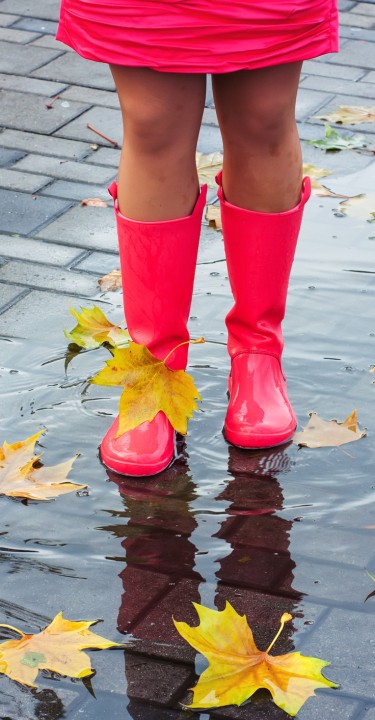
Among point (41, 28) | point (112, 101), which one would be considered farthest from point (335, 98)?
point (41, 28)

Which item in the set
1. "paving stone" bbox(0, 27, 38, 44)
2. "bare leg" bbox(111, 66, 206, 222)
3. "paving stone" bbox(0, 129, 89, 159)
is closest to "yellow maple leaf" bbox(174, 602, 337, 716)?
"bare leg" bbox(111, 66, 206, 222)

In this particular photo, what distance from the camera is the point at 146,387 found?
7.09ft

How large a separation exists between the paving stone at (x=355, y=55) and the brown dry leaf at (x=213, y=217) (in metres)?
1.45

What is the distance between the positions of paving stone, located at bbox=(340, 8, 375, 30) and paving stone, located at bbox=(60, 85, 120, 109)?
126 centimetres

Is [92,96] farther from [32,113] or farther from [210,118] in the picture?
[210,118]

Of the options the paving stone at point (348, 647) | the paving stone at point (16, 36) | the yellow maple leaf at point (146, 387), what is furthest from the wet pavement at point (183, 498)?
the paving stone at point (16, 36)

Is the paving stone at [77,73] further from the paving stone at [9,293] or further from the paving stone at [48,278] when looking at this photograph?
the paving stone at [9,293]

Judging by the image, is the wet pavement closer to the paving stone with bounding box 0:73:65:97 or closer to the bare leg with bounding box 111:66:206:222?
the bare leg with bounding box 111:66:206:222

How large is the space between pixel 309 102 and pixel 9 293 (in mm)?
1723

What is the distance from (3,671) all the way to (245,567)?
471 mm

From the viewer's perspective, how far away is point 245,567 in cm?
195

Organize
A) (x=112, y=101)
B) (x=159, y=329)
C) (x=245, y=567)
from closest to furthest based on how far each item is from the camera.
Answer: (x=245, y=567) → (x=159, y=329) → (x=112, y=101)

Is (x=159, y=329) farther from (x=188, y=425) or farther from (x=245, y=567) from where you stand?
(x=245, y=567)

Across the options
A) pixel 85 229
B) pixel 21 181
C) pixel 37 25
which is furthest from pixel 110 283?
pixel 37 25
